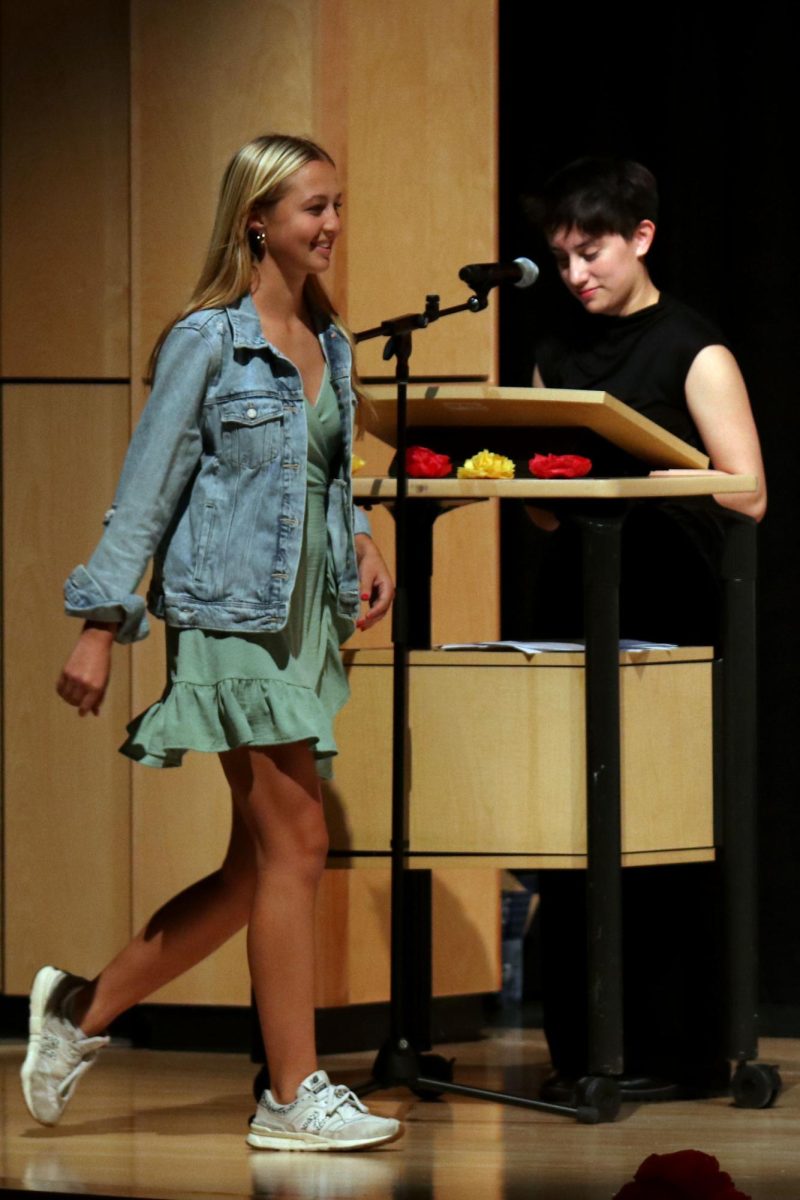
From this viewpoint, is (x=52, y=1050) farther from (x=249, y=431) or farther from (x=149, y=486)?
(x=249, y=431)

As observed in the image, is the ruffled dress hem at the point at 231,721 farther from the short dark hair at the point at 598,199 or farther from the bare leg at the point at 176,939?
A: the short dark hair at the point at 598,199

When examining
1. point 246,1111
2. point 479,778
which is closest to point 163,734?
point 479,778

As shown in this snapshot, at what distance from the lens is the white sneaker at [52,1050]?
10.6ft

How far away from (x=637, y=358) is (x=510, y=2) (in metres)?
1.31

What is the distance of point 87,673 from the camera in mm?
3012

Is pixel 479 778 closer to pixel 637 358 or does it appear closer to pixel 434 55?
pixel 637 358

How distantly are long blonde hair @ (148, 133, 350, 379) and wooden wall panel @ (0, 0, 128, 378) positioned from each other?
3.72 feet

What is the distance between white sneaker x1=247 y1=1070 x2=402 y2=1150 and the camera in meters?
3.13

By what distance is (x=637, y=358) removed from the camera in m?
3.66

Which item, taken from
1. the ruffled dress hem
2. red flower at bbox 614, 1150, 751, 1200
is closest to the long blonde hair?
the ruffled dress hem

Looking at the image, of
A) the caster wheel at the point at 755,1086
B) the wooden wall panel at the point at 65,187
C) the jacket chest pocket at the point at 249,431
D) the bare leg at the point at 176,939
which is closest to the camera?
the jacket chest pocket at the point at 249,431

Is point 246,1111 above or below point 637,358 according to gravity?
below

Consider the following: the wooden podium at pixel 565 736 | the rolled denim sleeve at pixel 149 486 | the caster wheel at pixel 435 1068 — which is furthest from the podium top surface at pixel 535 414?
the caster wheel at pixel 435 1068

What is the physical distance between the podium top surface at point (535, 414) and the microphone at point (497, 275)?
167mm
